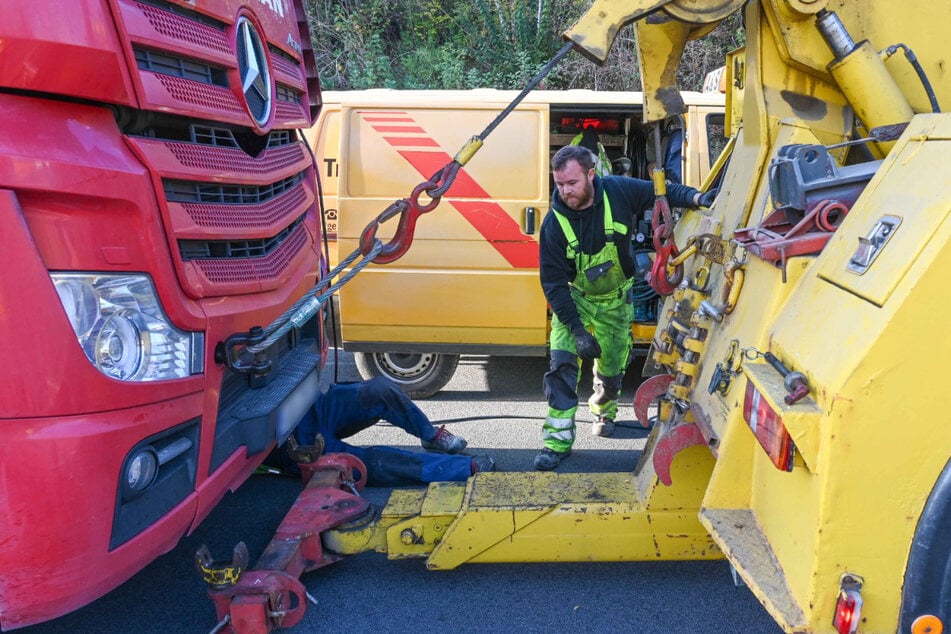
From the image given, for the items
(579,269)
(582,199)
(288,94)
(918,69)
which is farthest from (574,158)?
(918,69)

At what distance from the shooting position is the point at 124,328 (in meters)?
1.83

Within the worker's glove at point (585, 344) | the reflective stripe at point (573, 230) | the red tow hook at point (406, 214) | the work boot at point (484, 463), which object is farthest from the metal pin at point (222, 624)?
the reflective stripe at point (573, 230)

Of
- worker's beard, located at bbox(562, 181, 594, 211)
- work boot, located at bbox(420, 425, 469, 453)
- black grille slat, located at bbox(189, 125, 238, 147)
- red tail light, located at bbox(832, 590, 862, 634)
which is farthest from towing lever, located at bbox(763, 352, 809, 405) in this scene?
work boot, located at bbox(420, 425, 469, 453)

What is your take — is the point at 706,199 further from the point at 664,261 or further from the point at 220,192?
the point at 220,192

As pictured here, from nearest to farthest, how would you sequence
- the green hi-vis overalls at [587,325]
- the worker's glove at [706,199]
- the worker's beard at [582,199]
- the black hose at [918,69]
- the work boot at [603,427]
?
the black hose at [918,69] → the worker's glove at [706,199] → the worker's beard at [582,199] → the green hi-vis overalls at [587,325] → the work boot at [603,427]

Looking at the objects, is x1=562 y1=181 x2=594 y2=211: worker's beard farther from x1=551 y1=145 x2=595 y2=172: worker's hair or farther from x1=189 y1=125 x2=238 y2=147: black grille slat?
x1=189 y1=125 x2=238 y2=147: black grille slat

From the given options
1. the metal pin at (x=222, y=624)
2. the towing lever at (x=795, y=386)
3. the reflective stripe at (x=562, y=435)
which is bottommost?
the reflective stripe at (x=562, y=435)

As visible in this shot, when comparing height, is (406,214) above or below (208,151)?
below

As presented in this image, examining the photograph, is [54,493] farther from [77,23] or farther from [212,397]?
[77,23]

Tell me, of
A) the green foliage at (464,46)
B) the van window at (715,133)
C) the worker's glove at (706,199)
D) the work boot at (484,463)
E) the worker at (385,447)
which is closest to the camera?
the worker's glove at (706,199)

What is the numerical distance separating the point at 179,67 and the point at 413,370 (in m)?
3.26

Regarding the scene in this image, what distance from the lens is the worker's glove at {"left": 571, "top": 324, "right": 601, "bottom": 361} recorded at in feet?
12.6

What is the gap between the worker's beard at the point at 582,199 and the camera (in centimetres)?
378

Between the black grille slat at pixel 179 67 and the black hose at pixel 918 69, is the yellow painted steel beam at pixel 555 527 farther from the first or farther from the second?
the black grille slat at pixel 179 67
